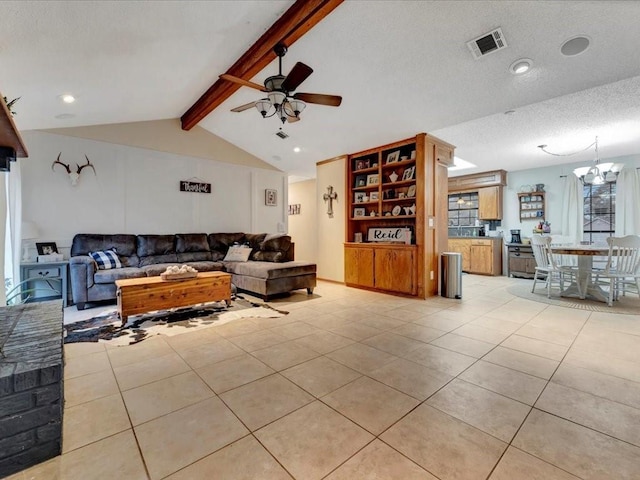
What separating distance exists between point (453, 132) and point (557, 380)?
382 cm

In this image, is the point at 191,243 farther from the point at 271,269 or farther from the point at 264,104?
the point at 264,104

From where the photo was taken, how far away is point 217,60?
3.59 metres

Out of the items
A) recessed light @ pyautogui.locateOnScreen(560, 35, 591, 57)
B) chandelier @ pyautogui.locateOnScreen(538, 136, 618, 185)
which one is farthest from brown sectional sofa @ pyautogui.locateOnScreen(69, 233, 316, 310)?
chandelier @ pyautogui.locateOnScreen(538, 136, 618, 185)

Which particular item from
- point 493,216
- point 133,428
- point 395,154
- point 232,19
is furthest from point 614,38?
point 493,216

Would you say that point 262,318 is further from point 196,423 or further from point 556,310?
point 556,310

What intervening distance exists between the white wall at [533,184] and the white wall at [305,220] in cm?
495

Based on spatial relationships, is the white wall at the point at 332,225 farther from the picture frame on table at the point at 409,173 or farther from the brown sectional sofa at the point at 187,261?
the picture frame on table at the point at 409,173

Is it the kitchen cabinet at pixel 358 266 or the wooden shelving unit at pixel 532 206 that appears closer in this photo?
the kitchen cabinet at pixel 358 266

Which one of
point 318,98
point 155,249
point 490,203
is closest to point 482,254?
point 490,203

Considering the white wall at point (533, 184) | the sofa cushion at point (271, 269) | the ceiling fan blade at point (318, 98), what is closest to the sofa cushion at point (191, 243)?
the sofa cushion at point (271, 269)

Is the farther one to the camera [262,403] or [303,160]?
[303,160]

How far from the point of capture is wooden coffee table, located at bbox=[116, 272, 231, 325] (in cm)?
321

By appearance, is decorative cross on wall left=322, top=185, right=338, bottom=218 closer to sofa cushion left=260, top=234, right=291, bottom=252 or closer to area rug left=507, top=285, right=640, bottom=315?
sofa cushion left=260, top=234, right=291, bottom=252

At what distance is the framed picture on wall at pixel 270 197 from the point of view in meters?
7.06
